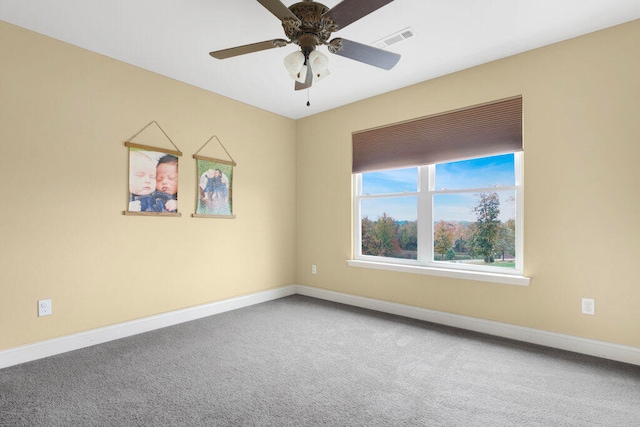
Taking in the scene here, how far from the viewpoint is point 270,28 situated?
95.4 inches

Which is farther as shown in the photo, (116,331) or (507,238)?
(507,238)

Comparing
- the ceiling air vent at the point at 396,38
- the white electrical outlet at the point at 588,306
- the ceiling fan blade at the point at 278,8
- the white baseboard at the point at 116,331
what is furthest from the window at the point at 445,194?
the ceiling fan blade at the point at 278,8

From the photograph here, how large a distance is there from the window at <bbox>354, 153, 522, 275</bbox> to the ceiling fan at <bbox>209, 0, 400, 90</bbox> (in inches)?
64.1

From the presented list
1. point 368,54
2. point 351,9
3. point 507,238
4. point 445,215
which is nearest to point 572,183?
point 507,238

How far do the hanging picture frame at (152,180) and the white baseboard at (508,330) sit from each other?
7.74 ft

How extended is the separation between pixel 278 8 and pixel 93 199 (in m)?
2.30

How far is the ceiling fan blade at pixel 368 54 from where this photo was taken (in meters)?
2.02

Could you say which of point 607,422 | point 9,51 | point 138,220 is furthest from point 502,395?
point 9,51

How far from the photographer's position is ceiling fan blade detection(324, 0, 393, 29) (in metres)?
1.63

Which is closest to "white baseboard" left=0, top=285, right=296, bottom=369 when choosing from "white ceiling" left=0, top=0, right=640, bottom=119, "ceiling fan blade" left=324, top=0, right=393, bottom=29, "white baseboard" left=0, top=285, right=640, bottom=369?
"white baseboard" left=0, top=285, right=640, bottom=369

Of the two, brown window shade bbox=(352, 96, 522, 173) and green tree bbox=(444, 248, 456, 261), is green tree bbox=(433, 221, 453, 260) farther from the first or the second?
brown window shade bbox=(352, 96, 522, 173)

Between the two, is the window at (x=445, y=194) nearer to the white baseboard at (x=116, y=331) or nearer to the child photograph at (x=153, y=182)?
the white baseboard at (x=116, y=331)

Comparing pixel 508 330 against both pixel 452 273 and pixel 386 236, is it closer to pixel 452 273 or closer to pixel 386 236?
pixel 452 273

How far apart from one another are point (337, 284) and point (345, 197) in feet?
3.83
